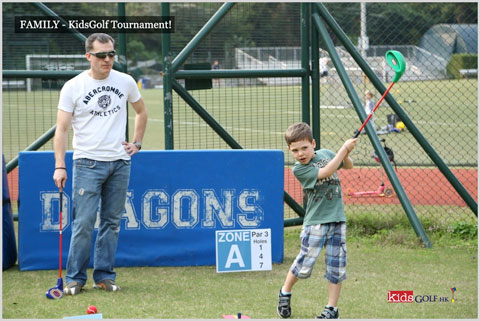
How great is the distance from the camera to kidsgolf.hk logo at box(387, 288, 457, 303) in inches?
220

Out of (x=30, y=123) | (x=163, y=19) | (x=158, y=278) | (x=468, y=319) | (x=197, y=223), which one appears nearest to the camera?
(x=468, y=319)

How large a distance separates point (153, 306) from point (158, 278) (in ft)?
3.31

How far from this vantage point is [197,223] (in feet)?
22.9

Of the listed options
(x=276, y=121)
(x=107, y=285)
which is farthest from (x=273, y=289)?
(x=276, y=121)

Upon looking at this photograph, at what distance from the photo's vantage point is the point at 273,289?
6051mm

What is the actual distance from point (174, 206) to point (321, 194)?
6.91ft

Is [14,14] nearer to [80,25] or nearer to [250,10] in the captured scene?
[80,25]

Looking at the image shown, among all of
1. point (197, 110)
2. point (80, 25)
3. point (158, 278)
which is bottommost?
point (158, 278)

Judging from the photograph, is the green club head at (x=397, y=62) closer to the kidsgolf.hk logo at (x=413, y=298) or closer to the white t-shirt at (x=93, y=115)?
the kidsgolf.hk logo at (x=413, y=298)

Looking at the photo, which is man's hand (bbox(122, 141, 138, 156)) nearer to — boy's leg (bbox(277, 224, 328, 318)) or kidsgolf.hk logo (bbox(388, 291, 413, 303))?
boy's leg (bbox(277, 224, 328, 318))

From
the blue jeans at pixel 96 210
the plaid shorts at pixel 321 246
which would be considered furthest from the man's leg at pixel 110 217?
the plaid shorts at pixel 321 246

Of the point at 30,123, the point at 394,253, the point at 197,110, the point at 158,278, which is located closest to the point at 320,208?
the point at 158,278

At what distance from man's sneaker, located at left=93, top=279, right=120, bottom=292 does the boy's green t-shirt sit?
5.73ft

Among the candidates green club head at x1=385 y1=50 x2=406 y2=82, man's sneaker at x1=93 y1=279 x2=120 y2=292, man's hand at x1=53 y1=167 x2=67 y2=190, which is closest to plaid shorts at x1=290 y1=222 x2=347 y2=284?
green club head at x1=385 y1=50 x2=406 y2=82
